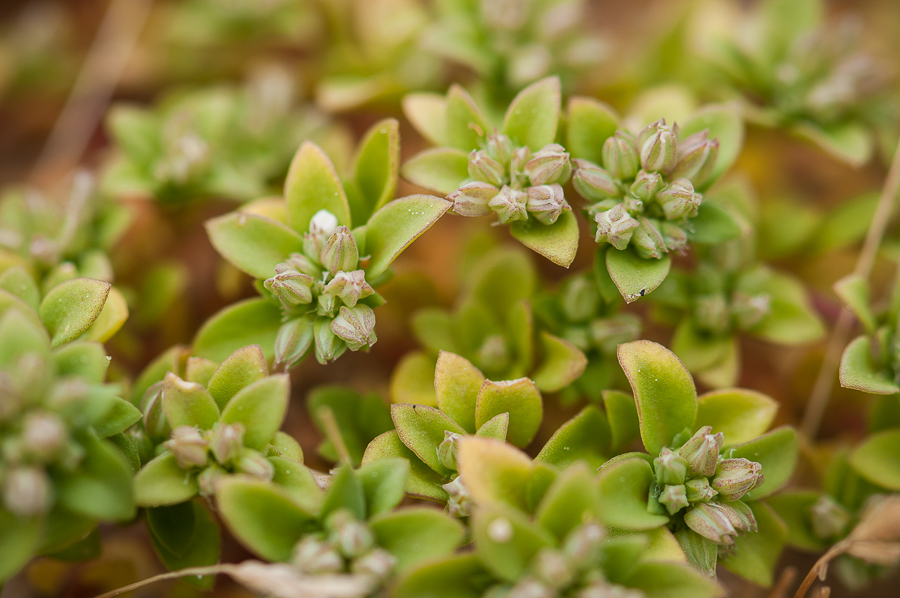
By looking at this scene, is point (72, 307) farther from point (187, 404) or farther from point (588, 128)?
point (588, 128)

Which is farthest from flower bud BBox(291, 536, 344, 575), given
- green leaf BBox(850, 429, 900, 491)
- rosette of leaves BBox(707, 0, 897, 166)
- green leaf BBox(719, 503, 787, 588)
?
rosette of leaves BBox(707, 0, 897, 166)

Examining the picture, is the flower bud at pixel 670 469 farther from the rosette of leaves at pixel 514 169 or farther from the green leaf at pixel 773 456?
the rosette of leaves at pixel 514 169

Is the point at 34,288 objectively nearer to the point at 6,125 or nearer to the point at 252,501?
the point at 252,501

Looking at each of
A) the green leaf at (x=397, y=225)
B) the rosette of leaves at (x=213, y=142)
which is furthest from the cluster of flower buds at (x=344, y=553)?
the rosette of leaves at (x=213, y=142)

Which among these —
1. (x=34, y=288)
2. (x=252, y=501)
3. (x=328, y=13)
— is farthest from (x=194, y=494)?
(x=328, y=13)

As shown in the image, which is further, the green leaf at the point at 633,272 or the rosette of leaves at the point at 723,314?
the rosette of leaves at the point at 723,314
